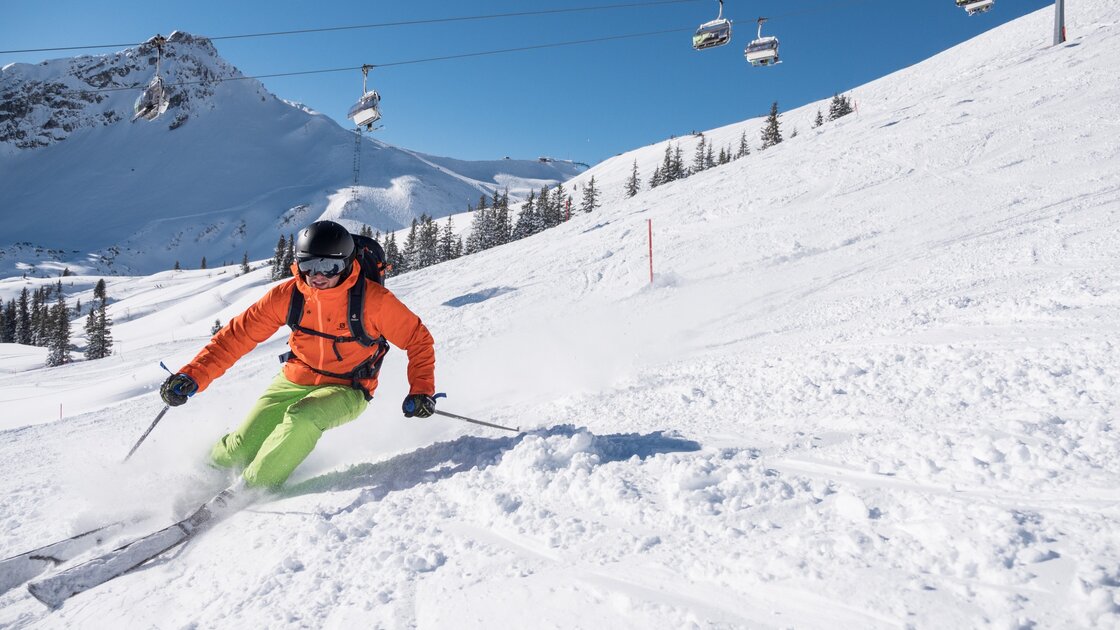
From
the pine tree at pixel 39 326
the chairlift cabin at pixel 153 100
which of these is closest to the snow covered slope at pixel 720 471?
the chairlift cabin at pixel 153 100

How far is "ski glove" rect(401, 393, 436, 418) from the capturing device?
367 cm

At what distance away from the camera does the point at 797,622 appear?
1683 millimetres

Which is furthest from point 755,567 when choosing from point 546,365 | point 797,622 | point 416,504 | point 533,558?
point 546,365

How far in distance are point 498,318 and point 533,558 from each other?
8384mm

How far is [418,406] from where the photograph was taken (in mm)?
3699

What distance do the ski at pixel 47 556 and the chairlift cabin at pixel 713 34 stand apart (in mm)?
20927

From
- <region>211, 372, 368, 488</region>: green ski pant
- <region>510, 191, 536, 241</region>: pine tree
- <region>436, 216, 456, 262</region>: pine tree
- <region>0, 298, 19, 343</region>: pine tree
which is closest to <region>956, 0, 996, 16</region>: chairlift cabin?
<region>211, 372, 368, 488</region>: green ski pant

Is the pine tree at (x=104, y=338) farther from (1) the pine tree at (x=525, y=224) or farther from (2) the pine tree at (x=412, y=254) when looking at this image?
(1) the pine tree at (x=525, y=224)

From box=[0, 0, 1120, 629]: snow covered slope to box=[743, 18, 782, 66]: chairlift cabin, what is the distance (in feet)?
44.4

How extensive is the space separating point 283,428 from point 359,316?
912 mm

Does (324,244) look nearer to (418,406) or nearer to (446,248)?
(418,406)

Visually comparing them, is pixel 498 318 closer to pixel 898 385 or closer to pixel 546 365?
pixel 546 365

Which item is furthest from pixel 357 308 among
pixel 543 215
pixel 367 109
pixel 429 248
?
pixel 429 248

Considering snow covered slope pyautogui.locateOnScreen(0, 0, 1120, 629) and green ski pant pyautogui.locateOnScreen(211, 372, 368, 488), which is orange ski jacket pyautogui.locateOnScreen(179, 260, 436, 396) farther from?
snow covered slope pyautogui.locateOnScreen(0, 0, 1120, 629)
